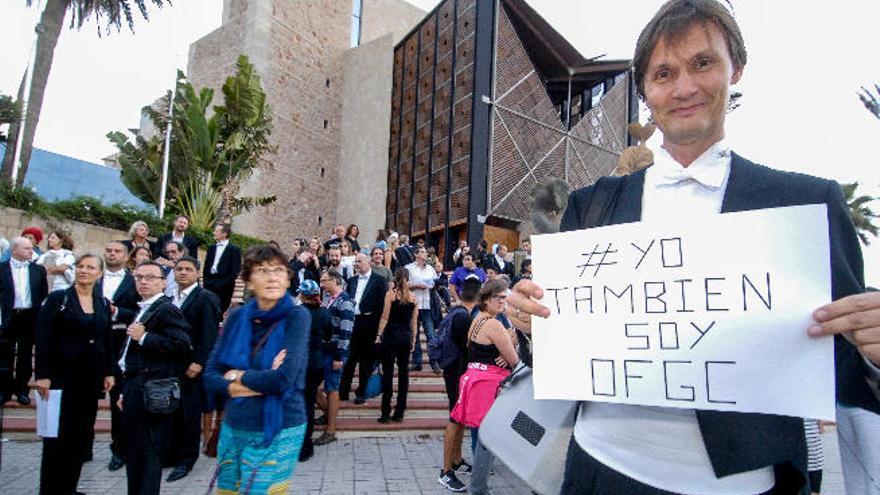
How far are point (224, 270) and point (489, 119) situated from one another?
44.8 ft

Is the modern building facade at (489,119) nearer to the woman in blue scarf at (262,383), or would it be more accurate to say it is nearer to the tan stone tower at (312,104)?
the tan stone tower at (312,104)

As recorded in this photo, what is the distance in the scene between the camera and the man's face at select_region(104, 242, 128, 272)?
20.1 ft

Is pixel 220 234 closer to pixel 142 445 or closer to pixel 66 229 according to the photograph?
pixel 142 445

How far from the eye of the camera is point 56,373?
4473mm

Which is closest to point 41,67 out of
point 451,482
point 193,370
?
point 193,370

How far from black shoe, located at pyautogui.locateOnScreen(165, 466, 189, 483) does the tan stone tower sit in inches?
811

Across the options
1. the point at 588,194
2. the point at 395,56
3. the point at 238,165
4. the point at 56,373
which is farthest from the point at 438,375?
the point at 395,56

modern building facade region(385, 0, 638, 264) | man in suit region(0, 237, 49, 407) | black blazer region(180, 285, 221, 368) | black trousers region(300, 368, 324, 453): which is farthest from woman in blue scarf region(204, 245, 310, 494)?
modern building facade region(385, 0, 638, 264)

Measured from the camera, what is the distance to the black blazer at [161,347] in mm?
4070

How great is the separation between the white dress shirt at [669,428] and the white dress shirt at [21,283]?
778 centimetres

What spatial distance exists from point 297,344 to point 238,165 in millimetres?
16770

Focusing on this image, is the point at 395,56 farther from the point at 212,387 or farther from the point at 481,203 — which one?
the point at 212,387

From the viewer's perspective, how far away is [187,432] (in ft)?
18.5

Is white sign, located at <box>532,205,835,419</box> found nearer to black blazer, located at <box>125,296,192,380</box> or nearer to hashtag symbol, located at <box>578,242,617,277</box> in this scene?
hashtag symbol, located at <box>578,242,617,277</box>
